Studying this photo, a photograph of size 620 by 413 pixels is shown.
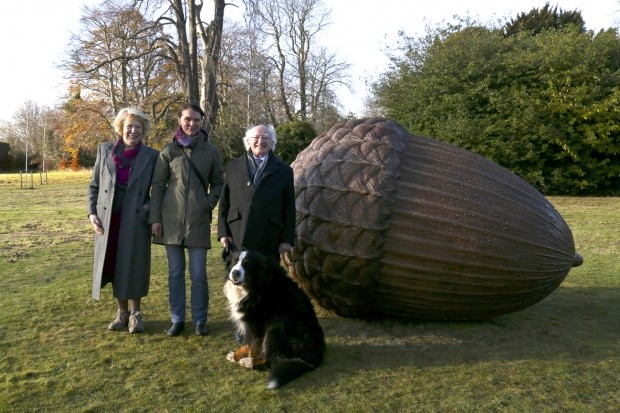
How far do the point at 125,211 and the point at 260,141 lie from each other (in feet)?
4.59

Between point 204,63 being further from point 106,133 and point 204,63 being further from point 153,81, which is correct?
point 106,133

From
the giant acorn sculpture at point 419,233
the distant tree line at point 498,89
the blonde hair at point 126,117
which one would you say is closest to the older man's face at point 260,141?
the giant acorn sculpture at point 419,233

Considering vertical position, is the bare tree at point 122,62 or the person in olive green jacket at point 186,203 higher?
the bare tree at point 122,62

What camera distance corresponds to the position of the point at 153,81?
105 feet

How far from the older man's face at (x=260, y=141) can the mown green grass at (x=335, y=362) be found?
1603 millimetres

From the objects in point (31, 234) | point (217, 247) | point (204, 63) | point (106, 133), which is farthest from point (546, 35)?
point (106, 133)

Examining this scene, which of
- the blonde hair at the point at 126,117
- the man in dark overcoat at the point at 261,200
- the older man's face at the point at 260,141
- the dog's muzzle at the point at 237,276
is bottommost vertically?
the dog's muzzle at the point at 237,276

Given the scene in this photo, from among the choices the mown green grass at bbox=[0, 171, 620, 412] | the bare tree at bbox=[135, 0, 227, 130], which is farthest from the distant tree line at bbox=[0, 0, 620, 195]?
the mown green grass at bbox=[0, 171, 620, 412]

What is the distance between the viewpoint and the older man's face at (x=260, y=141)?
455 centimetres

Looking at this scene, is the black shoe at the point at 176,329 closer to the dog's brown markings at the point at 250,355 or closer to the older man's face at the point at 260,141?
the dog's brown markings at the point at 250,355

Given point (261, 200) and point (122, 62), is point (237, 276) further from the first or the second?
point (122, 62)

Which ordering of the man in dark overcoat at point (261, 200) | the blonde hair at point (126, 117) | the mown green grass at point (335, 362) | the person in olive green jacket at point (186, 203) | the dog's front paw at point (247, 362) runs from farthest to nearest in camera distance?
the blonde hair at point (126, 117)
the person in olive green jacket at point (186, 203)
the man in dark overcoat at point (261, 200)
the dog's front paw at point (247, 362)
the mown green grass at point (335, 362)

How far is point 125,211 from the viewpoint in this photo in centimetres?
504

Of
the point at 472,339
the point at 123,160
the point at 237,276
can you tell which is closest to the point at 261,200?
the point at 237,276
